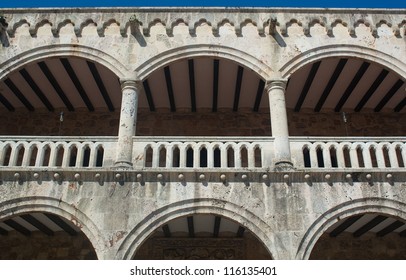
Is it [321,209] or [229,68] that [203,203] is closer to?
[321,209]

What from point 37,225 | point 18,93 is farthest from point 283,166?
point 18,93

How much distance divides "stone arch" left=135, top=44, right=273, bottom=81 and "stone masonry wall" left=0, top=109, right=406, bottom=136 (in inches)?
112

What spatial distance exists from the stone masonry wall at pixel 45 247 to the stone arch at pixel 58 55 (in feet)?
12.8

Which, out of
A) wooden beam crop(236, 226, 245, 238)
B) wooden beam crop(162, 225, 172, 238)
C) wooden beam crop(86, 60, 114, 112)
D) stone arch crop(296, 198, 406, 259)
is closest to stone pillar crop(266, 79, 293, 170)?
→ stone arch crop(296, 198, 406, 259)

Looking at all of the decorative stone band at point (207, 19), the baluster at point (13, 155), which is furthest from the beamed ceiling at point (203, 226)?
the decorative stone band at point (207, 19)

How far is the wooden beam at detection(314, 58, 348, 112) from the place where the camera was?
8680 mm

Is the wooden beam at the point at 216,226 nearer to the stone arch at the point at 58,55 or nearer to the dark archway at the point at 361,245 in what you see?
the dark archway at the point at 361,245

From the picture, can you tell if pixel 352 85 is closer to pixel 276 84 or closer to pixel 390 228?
pixel 276 84

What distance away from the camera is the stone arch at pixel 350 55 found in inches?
307

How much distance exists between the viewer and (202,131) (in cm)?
1037

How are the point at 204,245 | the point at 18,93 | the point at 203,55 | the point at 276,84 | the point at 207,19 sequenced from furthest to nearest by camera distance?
1. the point at 18,93
2. the point at 204,245
3. the point at 207,19
4. the point at 203,55
5. the point at 276,84

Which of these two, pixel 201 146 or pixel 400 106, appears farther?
pixel 400 106

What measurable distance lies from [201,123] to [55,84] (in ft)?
12.0

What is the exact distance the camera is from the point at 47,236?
31.0 feet
